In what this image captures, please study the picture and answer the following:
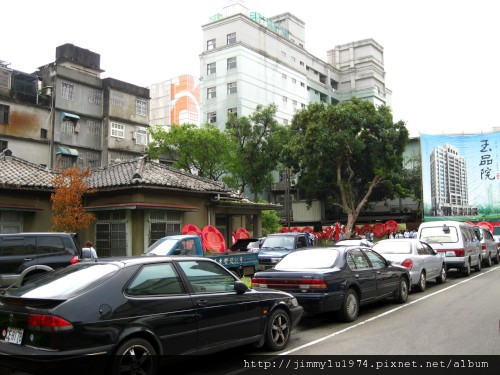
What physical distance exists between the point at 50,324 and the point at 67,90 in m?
35.9

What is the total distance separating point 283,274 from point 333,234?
99.6 ft

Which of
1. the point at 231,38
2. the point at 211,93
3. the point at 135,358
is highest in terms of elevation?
the point at 231,38

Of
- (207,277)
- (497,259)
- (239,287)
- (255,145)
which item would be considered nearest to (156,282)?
(207,277)

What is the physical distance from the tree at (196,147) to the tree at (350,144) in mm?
5676

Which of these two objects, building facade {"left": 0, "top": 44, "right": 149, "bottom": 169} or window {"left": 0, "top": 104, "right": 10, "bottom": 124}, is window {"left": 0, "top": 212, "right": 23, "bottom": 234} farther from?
window {"left": 0, "top": 104, "right": 10, "bottom": 124}

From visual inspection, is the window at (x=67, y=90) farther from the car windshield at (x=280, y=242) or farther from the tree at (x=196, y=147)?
the car windshield at (x=280, y=242)

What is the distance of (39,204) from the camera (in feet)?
61.0

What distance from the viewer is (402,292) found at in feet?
36.6

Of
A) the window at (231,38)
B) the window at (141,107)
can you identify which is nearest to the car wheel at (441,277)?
the window at (141,107)

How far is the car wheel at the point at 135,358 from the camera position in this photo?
4.80 m

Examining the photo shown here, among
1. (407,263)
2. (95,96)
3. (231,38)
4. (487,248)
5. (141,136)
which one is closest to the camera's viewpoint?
(407,263)

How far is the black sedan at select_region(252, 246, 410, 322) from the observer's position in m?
8.47

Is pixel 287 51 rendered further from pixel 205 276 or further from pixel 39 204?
pixel 205 276

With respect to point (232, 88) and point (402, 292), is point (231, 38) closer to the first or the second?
point (232, 88)
